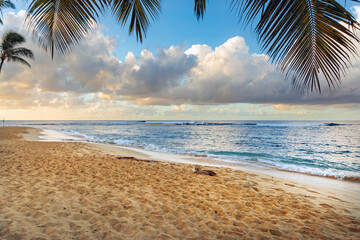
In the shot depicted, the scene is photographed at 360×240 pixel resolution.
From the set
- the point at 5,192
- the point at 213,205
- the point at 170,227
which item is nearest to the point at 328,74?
the point at 170,227

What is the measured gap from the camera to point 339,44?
5.05ft

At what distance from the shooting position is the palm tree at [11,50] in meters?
20.3

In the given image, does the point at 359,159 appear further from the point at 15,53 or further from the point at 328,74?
the point at 15,53

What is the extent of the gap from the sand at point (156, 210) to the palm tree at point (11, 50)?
20.8 metres

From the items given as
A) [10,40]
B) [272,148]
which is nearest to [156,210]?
[272,148]

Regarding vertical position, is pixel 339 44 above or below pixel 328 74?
above

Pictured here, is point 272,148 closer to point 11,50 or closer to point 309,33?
point 309,33

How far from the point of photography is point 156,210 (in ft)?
11.7

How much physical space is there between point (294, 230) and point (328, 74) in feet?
8.39

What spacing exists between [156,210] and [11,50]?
25.5 m

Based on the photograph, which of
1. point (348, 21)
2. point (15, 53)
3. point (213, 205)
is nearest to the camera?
Result: point (348, 21)

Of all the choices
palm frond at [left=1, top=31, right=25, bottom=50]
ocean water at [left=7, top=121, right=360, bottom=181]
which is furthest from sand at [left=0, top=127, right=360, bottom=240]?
palm frond at [left=1, top=31, right=25, bottom=50]

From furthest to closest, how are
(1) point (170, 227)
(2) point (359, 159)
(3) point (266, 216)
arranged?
(2) point (359, 159), (3) point (266, 216), (1) point (170, 227)

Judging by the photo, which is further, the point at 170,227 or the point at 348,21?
the point at 170,227
